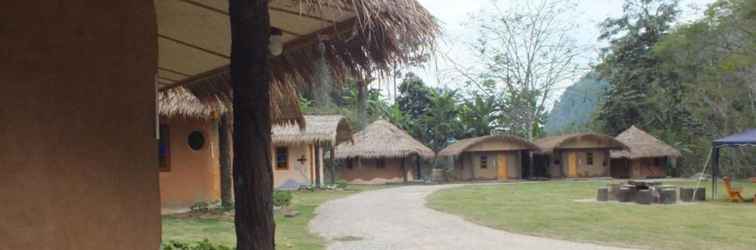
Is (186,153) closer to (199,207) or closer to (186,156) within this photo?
(186,156)

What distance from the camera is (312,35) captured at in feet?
Result: 14.1

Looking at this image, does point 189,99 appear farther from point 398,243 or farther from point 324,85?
point 324,85

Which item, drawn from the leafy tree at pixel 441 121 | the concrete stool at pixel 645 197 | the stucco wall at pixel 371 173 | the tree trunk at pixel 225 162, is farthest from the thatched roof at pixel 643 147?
the tree trunk at pixel 225 162

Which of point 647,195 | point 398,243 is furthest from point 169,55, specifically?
point 647,195

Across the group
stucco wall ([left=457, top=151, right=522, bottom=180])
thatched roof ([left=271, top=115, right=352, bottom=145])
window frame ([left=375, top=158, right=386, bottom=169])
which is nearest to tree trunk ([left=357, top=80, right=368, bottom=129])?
thatched roof ([left=271, top=115, right=352, bottom=145])

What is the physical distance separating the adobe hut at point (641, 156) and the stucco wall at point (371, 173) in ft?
39.3

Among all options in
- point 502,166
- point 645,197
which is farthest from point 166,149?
point 502,166

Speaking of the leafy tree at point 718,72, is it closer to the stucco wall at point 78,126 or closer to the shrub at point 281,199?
the shrub at point 281,199

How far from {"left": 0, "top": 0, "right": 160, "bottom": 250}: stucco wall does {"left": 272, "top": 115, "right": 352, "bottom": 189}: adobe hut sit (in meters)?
17.4

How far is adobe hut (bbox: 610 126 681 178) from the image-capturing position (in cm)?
2998

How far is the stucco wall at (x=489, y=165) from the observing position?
30.6 m

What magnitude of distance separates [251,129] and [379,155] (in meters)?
24.6

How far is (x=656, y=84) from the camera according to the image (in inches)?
1289

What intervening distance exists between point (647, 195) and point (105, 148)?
44.3 feet
